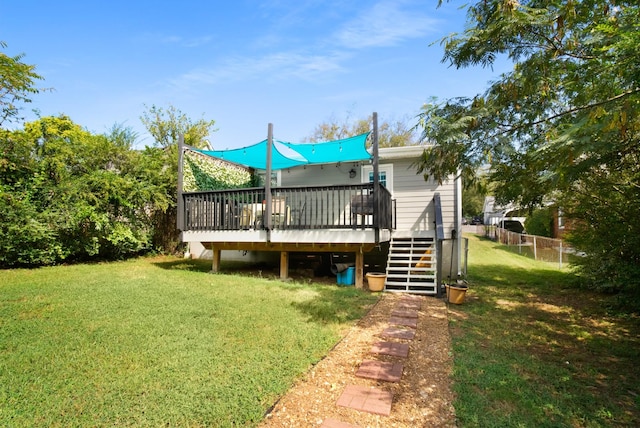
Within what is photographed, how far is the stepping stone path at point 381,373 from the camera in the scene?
265 cm

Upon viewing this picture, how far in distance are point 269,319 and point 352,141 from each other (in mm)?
4318

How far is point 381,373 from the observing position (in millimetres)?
3264

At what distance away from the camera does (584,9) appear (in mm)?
3871

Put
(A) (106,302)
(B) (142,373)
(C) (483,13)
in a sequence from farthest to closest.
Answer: (A) (106,302), (C) (483,13), (B) (142,373)

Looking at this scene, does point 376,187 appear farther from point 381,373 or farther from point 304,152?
point 381,373

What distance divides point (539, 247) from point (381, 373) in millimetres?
13097

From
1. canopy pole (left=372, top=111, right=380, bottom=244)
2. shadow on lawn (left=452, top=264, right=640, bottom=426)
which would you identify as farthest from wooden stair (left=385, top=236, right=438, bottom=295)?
canopy pole (left=372, top=111, right=380, bottom=244)

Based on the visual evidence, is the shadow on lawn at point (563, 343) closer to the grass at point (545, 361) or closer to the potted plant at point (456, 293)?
the grass at point (545, 361)

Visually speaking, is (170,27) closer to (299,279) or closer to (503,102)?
(299,279)

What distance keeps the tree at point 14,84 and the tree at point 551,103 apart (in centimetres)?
Result: 979

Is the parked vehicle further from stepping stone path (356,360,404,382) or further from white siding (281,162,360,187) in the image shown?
stepping stone path (356,360,404,382)

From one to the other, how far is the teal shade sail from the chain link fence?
278 inches

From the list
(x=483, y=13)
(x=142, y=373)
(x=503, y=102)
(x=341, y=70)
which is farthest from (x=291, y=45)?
(x=142, y=373)

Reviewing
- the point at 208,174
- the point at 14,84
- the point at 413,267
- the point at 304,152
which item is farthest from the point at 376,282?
the point at 14,84
